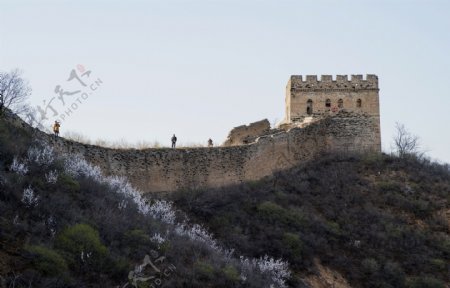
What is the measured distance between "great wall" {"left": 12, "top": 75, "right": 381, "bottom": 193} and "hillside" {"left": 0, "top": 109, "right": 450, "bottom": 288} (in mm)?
588

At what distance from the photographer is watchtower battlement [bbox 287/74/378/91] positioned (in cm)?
3362

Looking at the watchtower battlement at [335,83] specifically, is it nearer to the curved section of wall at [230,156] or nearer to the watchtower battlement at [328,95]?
the watchtower battlement at [328,95]

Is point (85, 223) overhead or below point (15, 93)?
below

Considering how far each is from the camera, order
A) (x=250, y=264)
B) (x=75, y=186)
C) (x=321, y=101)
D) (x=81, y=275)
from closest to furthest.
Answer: (x=81, y=275) → (x=75, y=186) → (x=250, y=264) → (x=321, y=101)

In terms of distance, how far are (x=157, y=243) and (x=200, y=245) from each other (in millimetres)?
1867

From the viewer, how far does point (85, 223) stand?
58.4ft

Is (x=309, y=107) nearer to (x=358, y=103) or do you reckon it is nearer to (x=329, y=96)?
(x=329, y=96)

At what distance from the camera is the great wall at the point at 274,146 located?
25953 mm

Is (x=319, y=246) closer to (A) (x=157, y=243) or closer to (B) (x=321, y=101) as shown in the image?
(A) (x=157, y=243)

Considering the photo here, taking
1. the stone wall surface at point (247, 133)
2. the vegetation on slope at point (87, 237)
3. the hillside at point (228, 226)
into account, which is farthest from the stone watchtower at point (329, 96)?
the vegetation on slope at point (87, 237)

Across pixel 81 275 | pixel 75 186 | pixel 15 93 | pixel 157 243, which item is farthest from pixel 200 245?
pixel 15 93

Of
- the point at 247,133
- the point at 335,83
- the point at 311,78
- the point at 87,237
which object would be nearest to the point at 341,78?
the point at 335,83

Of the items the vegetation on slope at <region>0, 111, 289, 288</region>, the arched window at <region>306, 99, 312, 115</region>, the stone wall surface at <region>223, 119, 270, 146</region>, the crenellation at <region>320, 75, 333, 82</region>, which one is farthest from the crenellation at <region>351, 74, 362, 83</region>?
the vegetation on slope at <region>0, 111, 289, 288</region>

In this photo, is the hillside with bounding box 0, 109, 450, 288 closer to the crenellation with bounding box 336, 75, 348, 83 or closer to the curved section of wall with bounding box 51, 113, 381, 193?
the curved section of wall with bounding box 51, 113, 381, 193
